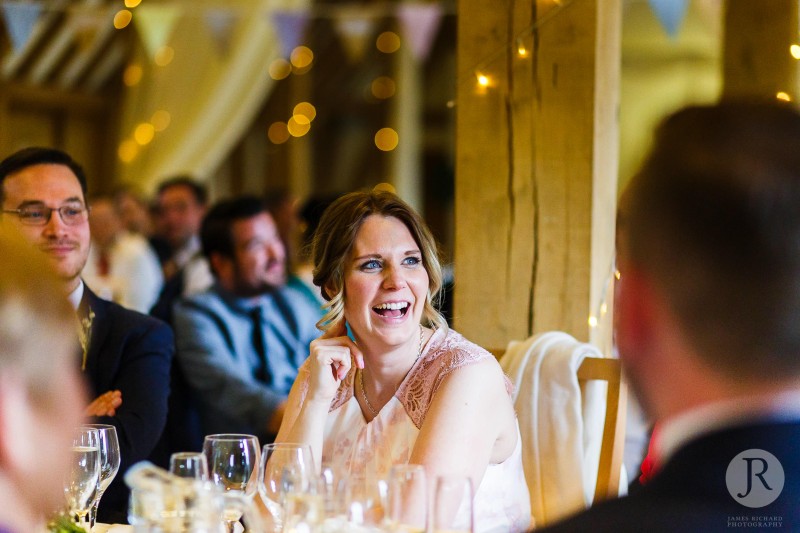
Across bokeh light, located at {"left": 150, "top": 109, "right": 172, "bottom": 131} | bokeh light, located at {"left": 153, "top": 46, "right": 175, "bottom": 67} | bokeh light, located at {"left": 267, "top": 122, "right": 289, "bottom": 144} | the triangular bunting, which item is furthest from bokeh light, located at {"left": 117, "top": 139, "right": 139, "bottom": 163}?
the triangular bunting

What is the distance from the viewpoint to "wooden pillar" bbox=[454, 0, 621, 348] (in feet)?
9.87

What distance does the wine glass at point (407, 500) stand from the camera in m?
1.53

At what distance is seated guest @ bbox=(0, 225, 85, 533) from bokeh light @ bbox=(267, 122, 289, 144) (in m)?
10.2

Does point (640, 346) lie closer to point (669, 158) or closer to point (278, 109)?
point (669, 158)

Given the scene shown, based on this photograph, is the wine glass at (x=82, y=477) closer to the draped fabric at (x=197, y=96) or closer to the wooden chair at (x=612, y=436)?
the wooden chair at (x=612, y=436)

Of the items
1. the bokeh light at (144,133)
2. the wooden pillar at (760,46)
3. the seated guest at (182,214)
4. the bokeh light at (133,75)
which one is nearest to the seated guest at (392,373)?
the wooden pillar at (760,46)

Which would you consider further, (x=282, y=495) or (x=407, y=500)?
(x=282, y=495)

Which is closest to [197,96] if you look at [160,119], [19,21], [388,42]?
[160,119]

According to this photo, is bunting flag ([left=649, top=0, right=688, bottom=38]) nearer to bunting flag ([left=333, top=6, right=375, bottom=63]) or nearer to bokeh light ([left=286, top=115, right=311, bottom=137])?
bunting flag ([left=333, top=6, right=375, bottom=63])

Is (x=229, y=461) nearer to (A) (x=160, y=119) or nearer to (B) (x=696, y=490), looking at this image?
(B) (x=696, y=490)

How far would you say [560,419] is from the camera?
8.68 feet

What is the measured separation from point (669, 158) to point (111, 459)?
144cm

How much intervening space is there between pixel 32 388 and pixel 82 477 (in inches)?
41.0

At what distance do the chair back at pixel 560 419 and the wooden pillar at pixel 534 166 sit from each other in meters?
0.37
